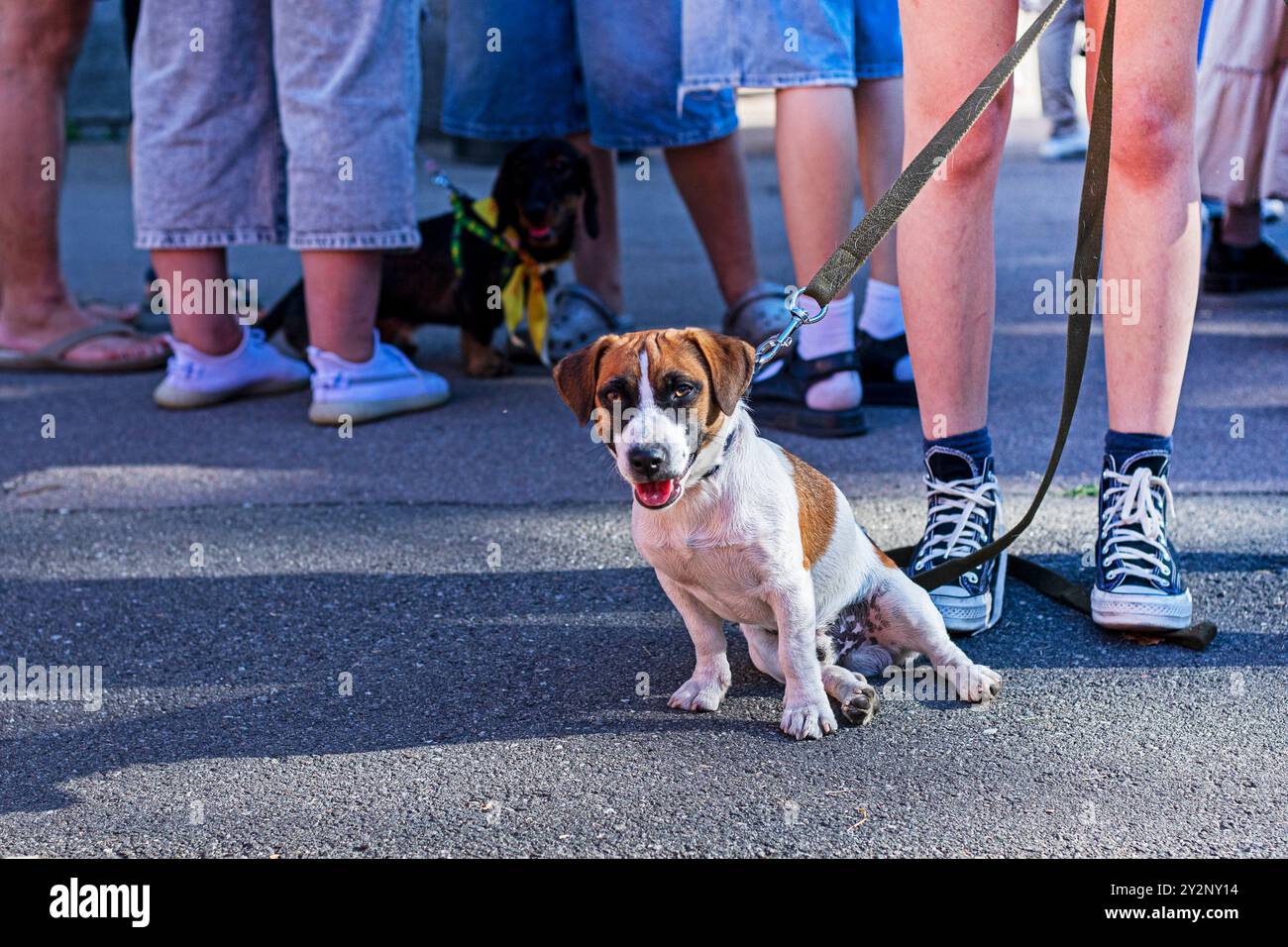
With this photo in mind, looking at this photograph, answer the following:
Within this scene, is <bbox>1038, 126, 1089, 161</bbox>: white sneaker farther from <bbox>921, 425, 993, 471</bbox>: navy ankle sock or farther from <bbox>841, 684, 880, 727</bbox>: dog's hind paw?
<bbox>841, 684, 880, 727</bbox>: dog's hind paw

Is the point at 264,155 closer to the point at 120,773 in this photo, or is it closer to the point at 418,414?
the point at 418,414

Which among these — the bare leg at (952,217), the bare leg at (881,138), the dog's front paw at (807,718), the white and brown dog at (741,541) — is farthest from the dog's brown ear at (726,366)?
the bare leg at (881,138)

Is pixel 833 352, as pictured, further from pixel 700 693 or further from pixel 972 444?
pixel 700 693

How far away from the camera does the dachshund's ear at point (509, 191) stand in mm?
5184

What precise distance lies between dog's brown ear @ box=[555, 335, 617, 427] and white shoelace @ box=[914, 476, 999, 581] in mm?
945

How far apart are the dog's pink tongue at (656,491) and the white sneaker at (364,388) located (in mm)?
2399

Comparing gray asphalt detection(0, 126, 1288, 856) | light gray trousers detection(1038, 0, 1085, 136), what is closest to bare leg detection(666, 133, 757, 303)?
gray asphalt detection(0, 126, 1288, 856)

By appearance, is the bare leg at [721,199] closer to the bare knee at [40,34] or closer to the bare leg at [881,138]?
the bare leg at [881,138]

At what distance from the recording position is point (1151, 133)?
278cm

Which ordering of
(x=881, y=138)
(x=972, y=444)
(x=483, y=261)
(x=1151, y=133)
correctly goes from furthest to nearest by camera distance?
(x=483, y=261) < (x=881, y=138) < (x=972, y=444) < (x=1151, y=133)

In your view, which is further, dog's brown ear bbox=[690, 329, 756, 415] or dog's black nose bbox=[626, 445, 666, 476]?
dog's brown ear bbox=[690, 329, 756, 415]

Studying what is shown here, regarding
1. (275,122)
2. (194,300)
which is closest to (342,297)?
(194,300)

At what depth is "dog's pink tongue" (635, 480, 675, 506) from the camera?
2.39 metres

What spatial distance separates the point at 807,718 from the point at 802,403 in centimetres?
201
